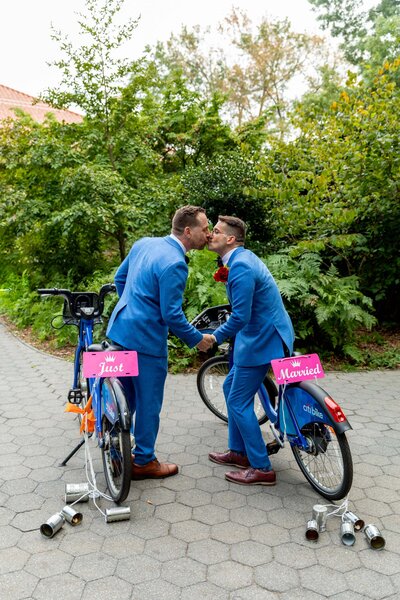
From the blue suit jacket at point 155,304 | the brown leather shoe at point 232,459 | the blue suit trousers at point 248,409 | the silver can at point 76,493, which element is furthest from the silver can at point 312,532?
→ the silver can at point 76,493

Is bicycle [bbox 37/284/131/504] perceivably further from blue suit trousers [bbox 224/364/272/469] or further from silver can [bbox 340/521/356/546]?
silver can [bbox 340/521/356/546]

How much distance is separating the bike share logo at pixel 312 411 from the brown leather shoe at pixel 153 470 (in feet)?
3.68

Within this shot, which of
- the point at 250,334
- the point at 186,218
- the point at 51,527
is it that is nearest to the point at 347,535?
the point at 250,334

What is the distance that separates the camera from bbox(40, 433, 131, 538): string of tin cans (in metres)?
3.03

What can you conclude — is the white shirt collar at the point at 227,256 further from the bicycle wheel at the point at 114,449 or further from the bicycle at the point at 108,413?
the bicycle wheel at the point at 114,449

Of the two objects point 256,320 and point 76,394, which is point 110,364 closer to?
point 256,320

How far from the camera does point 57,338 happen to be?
796 centimetres

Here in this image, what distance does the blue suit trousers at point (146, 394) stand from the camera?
3.51m

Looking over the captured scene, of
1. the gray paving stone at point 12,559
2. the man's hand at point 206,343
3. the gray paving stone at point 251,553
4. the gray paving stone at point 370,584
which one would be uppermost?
the man's hand at point 206,343

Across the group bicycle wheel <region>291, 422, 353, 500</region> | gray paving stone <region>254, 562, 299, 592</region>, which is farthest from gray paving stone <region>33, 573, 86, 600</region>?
bicycle wheel <region>291, 422, 353, 500</region>

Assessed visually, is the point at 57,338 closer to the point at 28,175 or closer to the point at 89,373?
the point at 28,175

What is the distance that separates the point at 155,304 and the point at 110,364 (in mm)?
503

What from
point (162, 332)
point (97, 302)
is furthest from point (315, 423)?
point (97, 302)

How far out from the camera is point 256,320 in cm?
357
